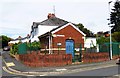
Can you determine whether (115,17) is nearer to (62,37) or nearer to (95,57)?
(62,37)

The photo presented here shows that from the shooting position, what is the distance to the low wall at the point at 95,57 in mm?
26138

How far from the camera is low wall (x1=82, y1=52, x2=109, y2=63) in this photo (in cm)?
2614

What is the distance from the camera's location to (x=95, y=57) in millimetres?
26828

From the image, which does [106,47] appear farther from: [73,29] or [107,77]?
[107,77]

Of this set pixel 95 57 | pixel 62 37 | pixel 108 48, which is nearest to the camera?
pixel 95 57

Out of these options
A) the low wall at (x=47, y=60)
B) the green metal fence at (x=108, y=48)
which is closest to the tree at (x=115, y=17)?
the green metal fence at (x=108, y=48)

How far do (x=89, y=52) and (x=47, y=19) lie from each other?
23551 millimetres

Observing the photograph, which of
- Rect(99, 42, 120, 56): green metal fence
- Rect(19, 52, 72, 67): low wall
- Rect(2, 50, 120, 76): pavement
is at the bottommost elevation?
Rect(2, 50, 120, 76): pavement

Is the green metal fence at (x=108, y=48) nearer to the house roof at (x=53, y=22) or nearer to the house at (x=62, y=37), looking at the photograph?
the house at (x=62, y=37)

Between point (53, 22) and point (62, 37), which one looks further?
point (53, 22)

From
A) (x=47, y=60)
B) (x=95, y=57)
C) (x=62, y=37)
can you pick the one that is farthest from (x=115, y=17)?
(x=47, y=60)

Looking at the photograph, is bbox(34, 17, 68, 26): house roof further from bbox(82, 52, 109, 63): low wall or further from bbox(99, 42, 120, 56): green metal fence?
bbox(82, 52, 109, 63): low wall

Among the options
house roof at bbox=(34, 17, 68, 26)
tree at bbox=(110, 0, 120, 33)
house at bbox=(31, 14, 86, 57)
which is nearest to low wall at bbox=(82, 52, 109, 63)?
house at bbox=(31, 14, 86, 57)

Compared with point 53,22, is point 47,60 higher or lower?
lower
